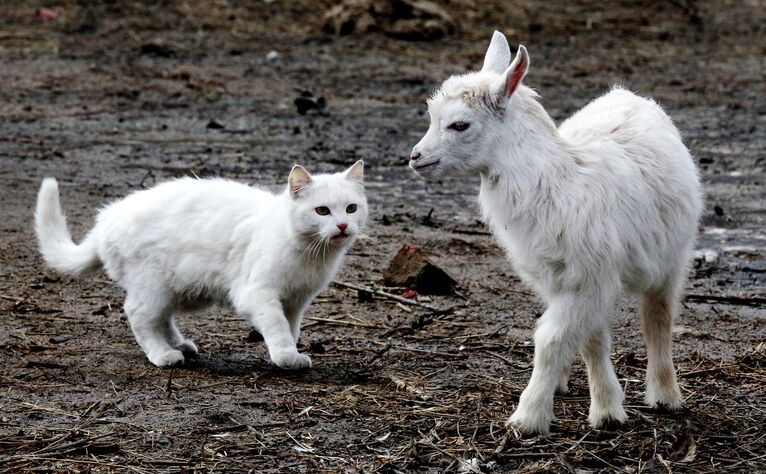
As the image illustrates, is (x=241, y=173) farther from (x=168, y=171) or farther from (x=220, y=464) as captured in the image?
(x=220, y=464)

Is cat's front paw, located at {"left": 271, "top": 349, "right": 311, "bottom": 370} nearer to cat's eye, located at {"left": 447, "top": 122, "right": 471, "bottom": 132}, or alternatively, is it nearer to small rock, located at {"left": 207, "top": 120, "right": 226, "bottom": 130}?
cat's eye, located at {"left": 447, "top": 122, "right": 471, "bottom": 132}

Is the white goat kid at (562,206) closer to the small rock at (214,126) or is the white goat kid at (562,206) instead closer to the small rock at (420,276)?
the small rock at (420,276)

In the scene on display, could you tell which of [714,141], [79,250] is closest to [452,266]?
[79,250]

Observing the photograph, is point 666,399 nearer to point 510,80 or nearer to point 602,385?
point 602,385

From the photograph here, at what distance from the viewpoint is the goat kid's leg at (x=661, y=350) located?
6156mm

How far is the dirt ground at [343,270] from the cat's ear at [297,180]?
98cm

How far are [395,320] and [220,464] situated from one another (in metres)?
2.67

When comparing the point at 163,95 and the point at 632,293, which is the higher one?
the point at 632,293

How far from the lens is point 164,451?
5477mm

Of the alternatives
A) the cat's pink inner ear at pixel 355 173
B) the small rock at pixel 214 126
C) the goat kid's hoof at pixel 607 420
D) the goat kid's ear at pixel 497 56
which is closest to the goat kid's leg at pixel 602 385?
the goat kid's hoof at pixel 607 420

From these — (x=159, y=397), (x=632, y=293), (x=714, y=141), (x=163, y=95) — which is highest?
(x=632, y=293)

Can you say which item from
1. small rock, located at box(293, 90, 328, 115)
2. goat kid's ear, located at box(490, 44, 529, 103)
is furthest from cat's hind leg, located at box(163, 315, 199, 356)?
small rock, located at box(293, 90, 328, 115)

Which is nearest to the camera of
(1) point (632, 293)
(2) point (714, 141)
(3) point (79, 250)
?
(1) point (632, 293)

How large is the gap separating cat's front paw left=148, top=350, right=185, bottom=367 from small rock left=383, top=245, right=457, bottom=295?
79.9 inches
